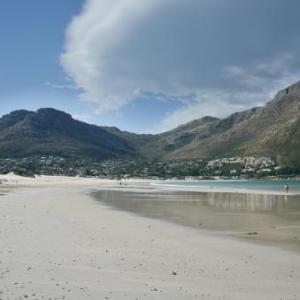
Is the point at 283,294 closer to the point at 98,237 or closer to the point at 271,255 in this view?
the point at 271,255

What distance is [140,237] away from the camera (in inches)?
858

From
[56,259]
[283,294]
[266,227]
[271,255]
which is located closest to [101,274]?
[56,259]

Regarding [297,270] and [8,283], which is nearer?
[8,283]

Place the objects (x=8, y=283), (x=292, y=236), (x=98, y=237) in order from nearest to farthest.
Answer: (x=8, y=283)
(x=98, y=237)
(x=292, y=236)

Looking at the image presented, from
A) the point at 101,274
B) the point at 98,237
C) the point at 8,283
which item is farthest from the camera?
the point at 98,237

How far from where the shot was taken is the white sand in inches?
458

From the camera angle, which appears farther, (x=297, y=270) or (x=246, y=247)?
(x=246, y=247)

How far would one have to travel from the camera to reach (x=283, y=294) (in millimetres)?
11945

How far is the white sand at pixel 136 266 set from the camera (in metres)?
11.6

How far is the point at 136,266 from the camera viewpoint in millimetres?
14641

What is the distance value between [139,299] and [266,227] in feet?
58.8

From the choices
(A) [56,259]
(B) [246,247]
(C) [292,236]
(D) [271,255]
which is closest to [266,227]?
(C) [292,236]

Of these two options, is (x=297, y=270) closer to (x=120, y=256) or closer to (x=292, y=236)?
A: (x=120, y=256)

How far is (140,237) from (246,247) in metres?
4.86
